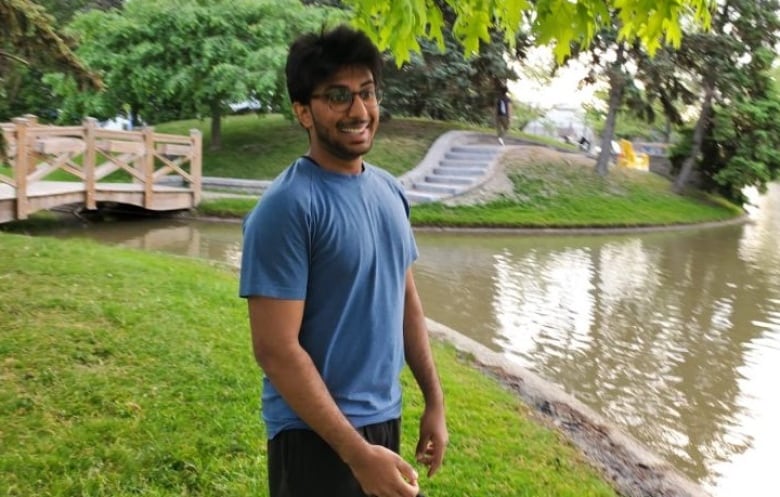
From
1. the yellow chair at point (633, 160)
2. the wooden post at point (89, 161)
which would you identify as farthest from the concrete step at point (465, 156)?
the wooden post at point (89, 161)

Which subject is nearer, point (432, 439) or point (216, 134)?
Result: point (432, 439)

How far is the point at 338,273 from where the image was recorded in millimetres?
1707

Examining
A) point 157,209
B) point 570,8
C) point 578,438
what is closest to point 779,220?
point 157,209

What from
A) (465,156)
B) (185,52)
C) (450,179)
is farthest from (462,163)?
(185,52)

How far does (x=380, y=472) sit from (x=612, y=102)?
2042cm

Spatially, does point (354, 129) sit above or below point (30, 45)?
below

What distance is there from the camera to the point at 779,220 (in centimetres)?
2436

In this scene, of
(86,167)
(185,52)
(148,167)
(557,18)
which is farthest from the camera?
(185,52)

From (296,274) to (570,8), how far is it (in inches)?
62.9

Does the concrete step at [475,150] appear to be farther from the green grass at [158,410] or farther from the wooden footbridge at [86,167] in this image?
the green grass at [158,410]

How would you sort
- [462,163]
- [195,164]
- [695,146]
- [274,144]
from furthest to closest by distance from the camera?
[695,146]
[274,144]
[462,163]
[195,164]

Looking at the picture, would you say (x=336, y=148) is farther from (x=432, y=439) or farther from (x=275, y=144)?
Result: (x=275, y=144)

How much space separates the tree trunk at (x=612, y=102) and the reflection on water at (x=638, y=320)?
4541mm

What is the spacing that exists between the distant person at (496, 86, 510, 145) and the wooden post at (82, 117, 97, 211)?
40.8 ft
